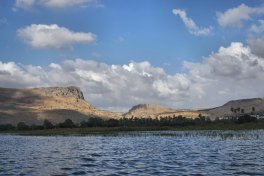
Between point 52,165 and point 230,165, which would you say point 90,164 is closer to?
point 52,165

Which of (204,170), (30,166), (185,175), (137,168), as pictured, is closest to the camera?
(185,175)

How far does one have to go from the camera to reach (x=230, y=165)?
162ft

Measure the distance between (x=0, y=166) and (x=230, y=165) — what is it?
27584mm

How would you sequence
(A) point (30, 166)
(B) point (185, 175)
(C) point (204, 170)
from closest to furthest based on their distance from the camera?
1. (B) point (185, 175)
2. (C) point (204, 170)
3. (A) point (30, 166)

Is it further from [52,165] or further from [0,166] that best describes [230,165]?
[0,166]

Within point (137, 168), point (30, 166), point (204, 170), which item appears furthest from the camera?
point (30, 166)

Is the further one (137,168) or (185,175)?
(137,168)

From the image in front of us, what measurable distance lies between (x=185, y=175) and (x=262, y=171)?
25.8ft

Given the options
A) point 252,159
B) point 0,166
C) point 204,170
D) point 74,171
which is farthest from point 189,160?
point 0,166

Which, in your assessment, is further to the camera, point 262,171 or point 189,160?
point 189,160

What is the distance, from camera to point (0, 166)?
178 feet

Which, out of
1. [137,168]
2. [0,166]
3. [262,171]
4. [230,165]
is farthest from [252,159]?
[0,166]

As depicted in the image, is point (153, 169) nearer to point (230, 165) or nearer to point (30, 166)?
point (230, 165)

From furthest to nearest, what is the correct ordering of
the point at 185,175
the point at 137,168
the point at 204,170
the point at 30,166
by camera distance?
the point at 30,166 → the point at 137,168 → the point at 204,170 → the point at 185,175
